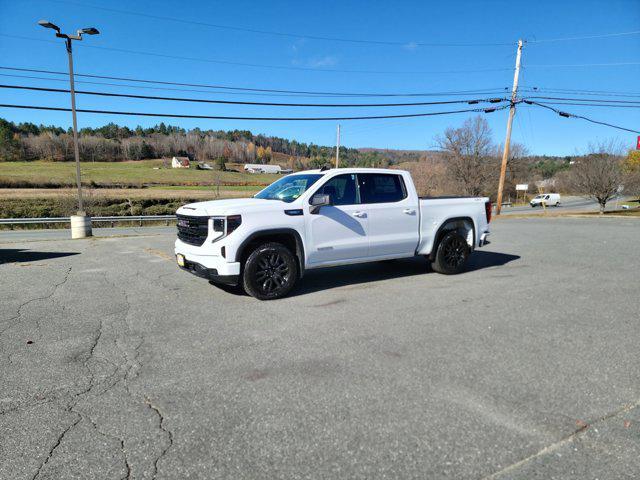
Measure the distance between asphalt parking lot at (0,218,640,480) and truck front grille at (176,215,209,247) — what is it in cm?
82

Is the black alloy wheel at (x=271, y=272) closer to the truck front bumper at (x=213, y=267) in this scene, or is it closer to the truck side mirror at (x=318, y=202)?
the truck front bumper at (x=213, y=267)

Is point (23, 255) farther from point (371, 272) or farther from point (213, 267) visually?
point (371, 272)

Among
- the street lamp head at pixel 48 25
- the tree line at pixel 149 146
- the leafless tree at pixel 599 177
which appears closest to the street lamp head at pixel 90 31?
the street lamp head at pixel 48 25

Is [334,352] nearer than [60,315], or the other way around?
[334,352]

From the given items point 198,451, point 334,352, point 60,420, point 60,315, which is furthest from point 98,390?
point 60,315

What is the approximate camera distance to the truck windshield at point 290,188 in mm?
6188

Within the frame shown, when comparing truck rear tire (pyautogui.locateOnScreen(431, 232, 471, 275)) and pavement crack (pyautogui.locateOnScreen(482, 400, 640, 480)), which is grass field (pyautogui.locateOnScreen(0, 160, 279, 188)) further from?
pavement crack (pyautogui.locateOnScreen(482, 400, 640, 480))

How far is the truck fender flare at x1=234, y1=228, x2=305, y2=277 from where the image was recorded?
5413 millimetres

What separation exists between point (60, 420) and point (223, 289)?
11.6 feet

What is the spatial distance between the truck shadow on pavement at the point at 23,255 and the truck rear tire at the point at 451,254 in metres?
8.28

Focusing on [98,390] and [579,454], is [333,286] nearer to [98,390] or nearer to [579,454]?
[98,390]

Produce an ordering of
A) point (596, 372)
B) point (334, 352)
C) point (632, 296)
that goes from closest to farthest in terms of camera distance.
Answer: point (596, 372)
point (334, 352)
point (632, 296)

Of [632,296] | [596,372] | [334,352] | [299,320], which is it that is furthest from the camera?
[632,296]

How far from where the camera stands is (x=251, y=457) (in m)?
2.34
